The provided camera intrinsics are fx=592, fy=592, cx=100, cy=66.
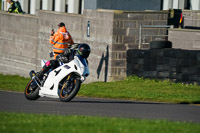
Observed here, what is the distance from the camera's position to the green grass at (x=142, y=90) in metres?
16.2

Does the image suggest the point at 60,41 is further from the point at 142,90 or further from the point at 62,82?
the point at 62,82

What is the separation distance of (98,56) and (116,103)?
298 inches

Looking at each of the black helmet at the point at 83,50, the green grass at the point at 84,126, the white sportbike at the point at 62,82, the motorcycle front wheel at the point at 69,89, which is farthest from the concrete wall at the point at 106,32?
the green grass at the point at 84,126

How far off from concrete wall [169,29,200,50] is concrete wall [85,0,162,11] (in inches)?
131

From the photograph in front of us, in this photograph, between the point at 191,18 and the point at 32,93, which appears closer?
the point at 32,93

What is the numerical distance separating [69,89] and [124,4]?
10.6 metres

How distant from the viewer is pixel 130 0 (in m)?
Answer: 24.1

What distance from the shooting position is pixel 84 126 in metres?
9.29

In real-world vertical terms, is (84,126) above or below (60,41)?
below

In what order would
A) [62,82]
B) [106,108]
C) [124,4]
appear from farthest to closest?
[124,4]
[62,82]
[106,108]

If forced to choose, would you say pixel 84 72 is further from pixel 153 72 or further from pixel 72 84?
pixel 153 72

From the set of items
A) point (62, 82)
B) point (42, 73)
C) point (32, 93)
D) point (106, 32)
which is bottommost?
point (32, 93)

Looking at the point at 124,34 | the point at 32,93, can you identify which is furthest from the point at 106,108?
the point at 124,34

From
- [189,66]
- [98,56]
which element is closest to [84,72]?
[189,66]
